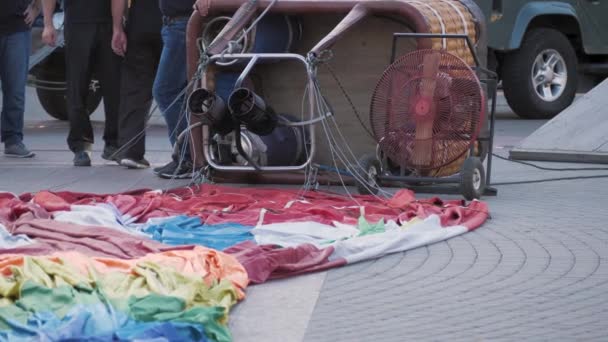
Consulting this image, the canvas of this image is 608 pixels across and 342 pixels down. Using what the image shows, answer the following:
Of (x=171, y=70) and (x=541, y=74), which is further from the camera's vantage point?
(x=541, y=74)

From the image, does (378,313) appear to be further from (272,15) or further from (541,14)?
(541,14)

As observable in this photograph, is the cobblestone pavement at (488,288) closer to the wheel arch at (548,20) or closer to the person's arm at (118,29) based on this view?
the person's arm at (118,29)

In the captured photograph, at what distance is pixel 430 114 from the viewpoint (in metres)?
8.48

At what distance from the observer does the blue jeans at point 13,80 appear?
11406 millimetres

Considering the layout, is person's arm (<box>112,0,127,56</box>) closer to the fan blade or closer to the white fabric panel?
the fan blade

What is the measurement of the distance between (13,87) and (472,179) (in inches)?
184

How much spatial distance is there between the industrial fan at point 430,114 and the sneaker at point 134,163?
2.42 meters

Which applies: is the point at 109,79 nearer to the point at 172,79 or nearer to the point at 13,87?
the point at 172,79

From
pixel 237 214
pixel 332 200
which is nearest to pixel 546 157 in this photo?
pixel 332 200

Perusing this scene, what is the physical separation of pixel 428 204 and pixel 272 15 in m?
1.98

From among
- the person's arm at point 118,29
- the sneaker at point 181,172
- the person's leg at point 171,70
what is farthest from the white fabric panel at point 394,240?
the person's arm at point 118,29

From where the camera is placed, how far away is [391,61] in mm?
8930

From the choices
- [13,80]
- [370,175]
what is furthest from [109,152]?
[370,175]

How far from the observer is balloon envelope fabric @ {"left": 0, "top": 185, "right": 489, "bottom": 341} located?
5.02 meters
